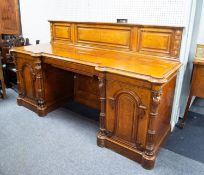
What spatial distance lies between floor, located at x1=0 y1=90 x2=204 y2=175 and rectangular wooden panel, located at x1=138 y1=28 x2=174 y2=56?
1.02m

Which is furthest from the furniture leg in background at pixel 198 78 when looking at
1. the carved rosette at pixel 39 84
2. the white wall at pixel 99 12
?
the carved rosette at pixel 39 84

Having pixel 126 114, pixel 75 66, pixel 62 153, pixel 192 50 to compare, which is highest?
pixel 192 50

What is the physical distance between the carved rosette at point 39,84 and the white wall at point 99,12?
2.98ft

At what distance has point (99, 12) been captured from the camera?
256cm

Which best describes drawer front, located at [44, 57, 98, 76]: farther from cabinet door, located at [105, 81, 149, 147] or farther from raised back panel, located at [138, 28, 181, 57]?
raised back panel, located at [138, 28, 181, 57]

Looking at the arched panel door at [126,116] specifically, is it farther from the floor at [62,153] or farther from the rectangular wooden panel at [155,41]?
the rectangular wooden panel at [155,41]

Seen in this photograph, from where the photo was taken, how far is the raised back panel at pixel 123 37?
196cm

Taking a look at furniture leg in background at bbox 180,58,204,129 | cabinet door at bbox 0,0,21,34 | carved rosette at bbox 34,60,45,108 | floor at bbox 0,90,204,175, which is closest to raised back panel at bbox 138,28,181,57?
furniture leg in background at bbox 180,58,204,129

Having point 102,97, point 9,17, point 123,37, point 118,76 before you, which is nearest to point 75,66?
point 102,97

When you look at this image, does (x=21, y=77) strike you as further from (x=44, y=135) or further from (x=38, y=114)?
(x=44, y=135)

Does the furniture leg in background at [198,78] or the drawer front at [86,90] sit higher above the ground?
the furniture leg in background at [198,78]

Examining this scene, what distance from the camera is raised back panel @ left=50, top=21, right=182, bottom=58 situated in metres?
1.96

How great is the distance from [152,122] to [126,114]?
0.26 metres

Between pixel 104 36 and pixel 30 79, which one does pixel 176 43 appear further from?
pixel 30 79
